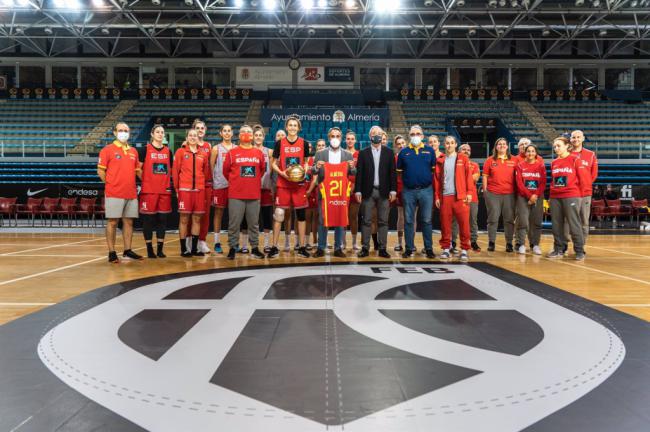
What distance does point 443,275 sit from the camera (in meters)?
4.45

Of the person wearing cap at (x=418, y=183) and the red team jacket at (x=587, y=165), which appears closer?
the person wearing cap at (x=418, y=183)

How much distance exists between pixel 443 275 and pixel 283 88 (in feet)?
66.2

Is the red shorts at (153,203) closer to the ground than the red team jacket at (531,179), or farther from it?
closer to the ground

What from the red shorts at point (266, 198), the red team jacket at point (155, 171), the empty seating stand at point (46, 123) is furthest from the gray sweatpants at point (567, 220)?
the empty seating stand at point (46, 123)

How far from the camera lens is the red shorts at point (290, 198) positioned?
579cm

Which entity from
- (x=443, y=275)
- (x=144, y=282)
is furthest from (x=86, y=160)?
(x=443, y=275)

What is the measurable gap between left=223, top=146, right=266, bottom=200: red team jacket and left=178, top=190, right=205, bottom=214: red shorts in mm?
558

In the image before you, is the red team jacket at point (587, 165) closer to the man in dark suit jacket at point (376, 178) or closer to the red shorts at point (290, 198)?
the man in dark suit jacket at point (376, 178)

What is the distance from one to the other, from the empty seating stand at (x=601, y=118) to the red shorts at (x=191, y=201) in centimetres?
1739

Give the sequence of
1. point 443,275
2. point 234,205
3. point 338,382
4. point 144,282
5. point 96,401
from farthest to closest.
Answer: point 234,205 → point 443,275 → point 144,282 → point 338,382 → point 96,401

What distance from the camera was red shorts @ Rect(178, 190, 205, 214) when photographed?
586 centimetres

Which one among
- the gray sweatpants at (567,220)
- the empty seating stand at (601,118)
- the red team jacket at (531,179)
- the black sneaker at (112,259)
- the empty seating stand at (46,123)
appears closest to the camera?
the black sneaker at (112,259)

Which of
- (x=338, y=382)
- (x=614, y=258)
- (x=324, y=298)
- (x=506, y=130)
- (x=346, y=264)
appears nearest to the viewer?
(x=338, y=382)

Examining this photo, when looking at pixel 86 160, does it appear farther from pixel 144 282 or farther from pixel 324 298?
pixel 324 298
